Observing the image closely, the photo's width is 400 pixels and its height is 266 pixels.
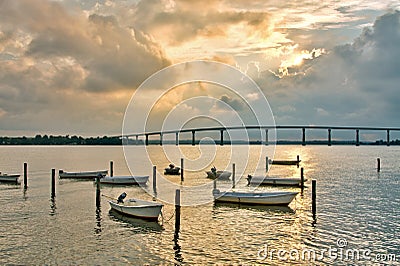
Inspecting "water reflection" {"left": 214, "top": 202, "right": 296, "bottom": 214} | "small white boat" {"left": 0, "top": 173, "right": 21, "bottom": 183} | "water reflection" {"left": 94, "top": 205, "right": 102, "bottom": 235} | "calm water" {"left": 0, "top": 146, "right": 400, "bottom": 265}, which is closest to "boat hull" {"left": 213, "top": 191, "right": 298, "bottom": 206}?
"water reflection" {"left": 214, "top": 202, "right": 296, "bottom": 214}

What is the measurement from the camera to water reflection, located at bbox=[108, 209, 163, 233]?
2623 cm

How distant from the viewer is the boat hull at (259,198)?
34.3 m

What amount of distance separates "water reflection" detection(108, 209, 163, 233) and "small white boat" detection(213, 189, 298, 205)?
9.47 meters

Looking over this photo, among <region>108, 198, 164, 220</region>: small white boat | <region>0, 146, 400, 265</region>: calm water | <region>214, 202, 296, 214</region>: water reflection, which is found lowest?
<region>0, 146, 400, 265</region>: calm water

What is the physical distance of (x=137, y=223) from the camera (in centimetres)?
2778

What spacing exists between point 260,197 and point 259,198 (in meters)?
0.12

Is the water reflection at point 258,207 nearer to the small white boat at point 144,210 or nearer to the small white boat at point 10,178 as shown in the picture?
the small white boat at point 144,210

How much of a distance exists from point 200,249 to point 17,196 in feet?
85.4

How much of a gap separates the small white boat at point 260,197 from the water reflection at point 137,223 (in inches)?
373

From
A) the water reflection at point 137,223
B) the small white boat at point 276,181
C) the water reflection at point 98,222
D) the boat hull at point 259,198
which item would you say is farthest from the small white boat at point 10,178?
the small white boat at point 276,181

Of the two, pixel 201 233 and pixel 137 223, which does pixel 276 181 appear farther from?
pixel 201 233

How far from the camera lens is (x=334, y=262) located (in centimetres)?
1992

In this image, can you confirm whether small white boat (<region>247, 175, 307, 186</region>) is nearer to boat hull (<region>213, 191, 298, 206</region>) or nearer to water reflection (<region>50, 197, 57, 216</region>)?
boat hull (<region>213, 191, 298, 206</region>)

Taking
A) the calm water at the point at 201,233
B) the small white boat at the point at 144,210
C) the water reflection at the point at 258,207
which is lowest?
the calm water at the point at 201,233
